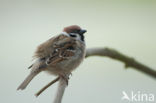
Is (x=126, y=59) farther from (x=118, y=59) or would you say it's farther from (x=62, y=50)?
(x=62, y=50)

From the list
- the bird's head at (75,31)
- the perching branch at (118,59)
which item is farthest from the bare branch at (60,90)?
the bird's head at (75,31)

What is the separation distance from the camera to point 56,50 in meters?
1.44

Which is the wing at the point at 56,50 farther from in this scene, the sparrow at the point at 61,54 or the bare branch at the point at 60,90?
the bare branch at the point at 60,90

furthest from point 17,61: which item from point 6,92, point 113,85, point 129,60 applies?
point 129,60

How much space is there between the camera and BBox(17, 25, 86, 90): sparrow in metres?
1.39

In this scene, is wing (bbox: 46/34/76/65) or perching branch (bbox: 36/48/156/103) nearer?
perching branch (bbox: 36/48/156/103)

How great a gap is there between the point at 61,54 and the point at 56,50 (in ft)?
0.09

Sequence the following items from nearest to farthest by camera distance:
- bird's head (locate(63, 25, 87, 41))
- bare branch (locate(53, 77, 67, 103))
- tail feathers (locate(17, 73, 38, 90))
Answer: bare branch (locate(53, 77, 67, 103))
tail feathers (locate(17, 73, 38, 90))
bird's head (locate(63, 25, 87, 41))

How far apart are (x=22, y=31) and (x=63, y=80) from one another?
2.03ft

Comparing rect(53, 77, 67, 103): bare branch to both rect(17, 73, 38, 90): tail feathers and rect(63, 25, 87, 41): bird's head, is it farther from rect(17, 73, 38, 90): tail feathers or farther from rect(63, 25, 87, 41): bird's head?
rect(63, 25, 87, 41): bird's head

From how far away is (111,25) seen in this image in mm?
1839

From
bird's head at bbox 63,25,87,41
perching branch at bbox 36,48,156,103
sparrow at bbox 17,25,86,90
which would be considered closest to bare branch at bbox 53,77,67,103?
perching branch at bbox 36,48,156,103

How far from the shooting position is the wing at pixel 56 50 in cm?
141

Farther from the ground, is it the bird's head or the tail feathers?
A: the bird's head
